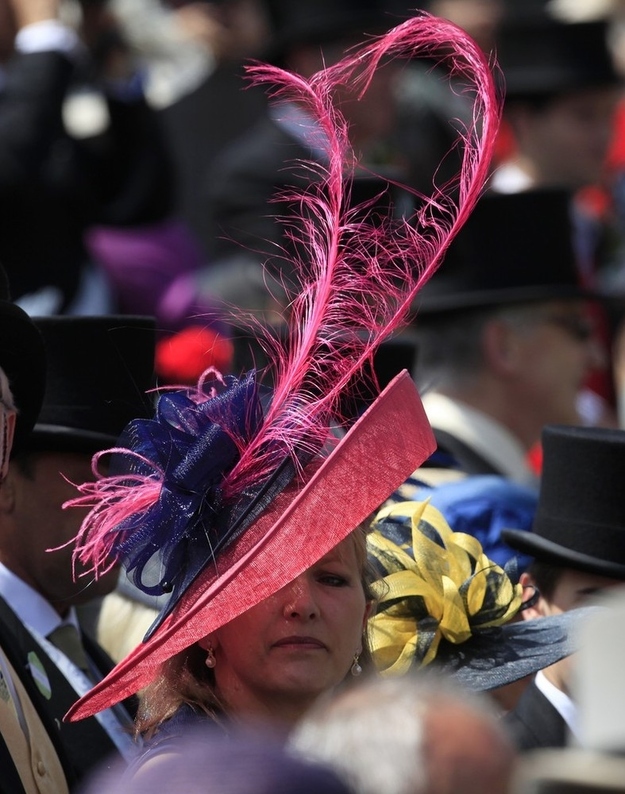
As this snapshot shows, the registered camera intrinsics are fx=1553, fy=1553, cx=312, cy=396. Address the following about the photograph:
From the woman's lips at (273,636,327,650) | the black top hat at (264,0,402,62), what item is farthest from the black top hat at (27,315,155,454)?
the black top hat at (264,0,402,62)

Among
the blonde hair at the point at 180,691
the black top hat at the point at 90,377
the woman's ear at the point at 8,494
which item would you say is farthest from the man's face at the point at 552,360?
the blonde hair at the point at 180,691

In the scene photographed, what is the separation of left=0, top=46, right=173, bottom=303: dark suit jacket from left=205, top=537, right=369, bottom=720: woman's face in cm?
292

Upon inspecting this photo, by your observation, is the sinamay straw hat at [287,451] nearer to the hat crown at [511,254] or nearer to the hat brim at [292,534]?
the hat brim at [292,534]

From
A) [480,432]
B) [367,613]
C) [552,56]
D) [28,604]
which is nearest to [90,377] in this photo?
[28,604]

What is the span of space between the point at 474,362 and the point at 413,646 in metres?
2.49

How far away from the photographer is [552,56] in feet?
24.5

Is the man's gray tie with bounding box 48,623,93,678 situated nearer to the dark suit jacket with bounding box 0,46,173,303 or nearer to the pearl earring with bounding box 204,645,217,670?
the pearl earring with bounding box 204,645,217,670

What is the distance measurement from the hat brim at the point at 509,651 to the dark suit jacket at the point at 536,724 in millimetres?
223

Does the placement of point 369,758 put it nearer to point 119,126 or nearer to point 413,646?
point 413,646

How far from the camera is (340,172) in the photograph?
296cm

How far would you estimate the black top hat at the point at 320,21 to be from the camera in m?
6.60

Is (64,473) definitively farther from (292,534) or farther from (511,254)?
(511,254)

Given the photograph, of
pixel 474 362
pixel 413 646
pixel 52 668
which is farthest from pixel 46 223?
pixel 413 646

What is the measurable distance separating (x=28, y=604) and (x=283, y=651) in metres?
1.06
